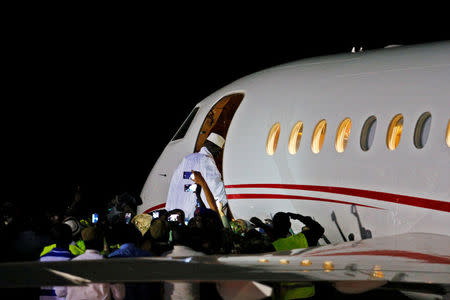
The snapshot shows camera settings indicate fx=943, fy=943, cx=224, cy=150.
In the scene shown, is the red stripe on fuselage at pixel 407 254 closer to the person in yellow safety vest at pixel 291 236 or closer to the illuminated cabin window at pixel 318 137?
the person in yellow safety vest at pixel 291 236

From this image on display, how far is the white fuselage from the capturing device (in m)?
13.1

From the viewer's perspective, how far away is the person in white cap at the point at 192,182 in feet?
63.0

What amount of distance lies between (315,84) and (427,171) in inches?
160

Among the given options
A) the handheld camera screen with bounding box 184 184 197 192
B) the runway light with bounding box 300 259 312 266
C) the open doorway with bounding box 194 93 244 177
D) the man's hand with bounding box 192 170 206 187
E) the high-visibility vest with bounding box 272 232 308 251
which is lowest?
→ the high-visibility vest with bounding box 272 232 308 251

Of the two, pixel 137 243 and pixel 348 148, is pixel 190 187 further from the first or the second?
pixel 137 243

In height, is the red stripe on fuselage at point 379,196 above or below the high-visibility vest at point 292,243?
above

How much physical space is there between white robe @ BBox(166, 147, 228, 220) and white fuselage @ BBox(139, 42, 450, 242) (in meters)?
0.51

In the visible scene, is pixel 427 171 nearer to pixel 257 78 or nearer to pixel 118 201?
pixel 257 78

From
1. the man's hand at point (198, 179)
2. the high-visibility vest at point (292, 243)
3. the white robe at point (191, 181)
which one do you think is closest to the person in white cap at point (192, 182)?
the white robe at point (191, 181)

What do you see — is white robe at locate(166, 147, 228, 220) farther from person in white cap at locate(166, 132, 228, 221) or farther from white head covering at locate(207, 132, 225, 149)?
white head covering at locate(207, 132, 225, 149)

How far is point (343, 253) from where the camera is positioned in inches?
418

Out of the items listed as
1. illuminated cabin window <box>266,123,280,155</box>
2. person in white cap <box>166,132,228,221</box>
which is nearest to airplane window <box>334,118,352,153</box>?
illuminated cabin window <box>266,123,280,155</box>

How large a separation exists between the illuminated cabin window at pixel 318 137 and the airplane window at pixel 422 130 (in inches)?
107

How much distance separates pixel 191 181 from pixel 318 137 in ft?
13.4
